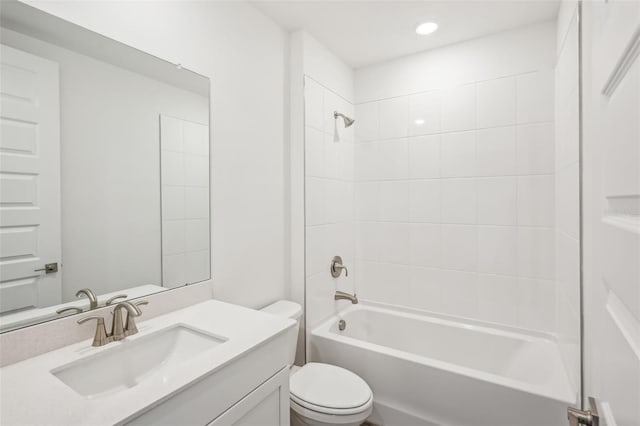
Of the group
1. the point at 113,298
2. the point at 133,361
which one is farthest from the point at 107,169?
the point at 133,361

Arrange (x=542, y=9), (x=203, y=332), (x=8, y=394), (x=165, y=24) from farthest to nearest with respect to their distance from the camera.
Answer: (x=542, y=9) < (x=165, y=24) < (x=203, y=332) < (x=8, y=394)

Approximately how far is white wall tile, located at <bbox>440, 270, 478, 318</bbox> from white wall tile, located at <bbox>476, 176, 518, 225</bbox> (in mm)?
419

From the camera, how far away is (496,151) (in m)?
2.13

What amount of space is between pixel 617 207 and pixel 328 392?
5.00 ft

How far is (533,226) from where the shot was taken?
204 cm

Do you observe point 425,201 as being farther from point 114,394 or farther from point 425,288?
point 114,394

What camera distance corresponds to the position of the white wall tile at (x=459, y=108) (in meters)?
2.20

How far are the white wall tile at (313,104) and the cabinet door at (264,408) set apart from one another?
5.00ft

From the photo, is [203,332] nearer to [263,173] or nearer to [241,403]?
[241,403]

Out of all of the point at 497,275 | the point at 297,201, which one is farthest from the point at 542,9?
the point at 297,201

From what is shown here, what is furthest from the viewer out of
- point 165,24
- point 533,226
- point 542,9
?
point 533,226

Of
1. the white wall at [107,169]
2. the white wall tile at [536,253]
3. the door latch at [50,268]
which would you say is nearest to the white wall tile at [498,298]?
the white wall tile at [536,253]

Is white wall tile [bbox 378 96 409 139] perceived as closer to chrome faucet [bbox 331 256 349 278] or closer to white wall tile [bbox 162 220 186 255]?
chrome faucet [bbox 331 256 349 278]

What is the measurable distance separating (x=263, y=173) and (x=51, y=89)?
105 cm
